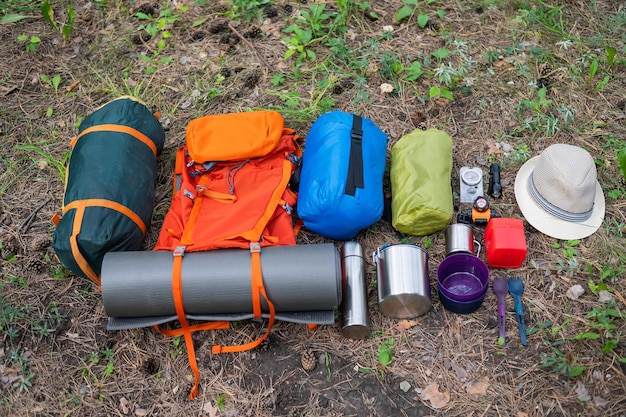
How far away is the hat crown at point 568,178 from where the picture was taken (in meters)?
3.56

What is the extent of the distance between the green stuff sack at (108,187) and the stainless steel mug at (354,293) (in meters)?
1.41

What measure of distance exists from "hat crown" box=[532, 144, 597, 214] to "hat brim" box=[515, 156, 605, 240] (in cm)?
10

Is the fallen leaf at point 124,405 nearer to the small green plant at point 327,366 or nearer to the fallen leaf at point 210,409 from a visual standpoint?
the fallen leaf at point 210,409

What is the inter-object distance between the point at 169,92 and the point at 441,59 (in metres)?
2.36

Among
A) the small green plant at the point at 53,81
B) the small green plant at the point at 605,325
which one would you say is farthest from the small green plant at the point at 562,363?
the small green plant at the point at 53,81

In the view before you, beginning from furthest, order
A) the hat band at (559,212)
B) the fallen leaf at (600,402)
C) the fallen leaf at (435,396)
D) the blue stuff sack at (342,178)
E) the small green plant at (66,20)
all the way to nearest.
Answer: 1. the small green plant at (66,20)
2. the hat band at (559,212)
3. the blue stuff sack at (342,178)
4. the fallen leaf at (435,396)
5. the fallen leaf at (600,402)

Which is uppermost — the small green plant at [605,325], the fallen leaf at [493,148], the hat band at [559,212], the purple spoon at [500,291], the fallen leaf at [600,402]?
the fallen leaf at [493,148]

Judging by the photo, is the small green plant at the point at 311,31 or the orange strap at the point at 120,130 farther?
the small green plant at the point at 311,31

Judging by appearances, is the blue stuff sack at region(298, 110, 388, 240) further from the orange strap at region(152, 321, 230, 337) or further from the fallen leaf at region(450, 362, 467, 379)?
the fallen leaf at region(450, 362, 467, 379)

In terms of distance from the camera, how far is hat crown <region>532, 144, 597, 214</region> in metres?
3.56

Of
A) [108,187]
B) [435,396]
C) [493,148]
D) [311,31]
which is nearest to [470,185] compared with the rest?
[493,148]

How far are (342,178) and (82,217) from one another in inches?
65.9

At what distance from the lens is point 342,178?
362cm

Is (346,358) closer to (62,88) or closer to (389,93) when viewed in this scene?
(389,93)
